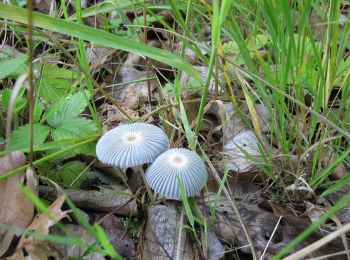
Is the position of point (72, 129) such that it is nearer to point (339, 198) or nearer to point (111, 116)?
point (111, 116)

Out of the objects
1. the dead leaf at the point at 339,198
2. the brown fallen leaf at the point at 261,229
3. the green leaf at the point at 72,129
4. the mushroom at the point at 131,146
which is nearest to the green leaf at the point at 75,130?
the green leaf at the point at 72,129

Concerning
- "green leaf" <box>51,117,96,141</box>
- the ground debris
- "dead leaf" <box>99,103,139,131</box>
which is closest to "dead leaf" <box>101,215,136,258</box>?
the ground debris

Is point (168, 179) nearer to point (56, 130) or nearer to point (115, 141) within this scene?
point (115, 141)

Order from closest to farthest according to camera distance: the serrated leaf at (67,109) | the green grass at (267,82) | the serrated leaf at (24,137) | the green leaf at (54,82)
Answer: the green grass at (267,82), the serrated leaf at (24,137), the serrated leaf at (67,109), the green leaf at (54,82)

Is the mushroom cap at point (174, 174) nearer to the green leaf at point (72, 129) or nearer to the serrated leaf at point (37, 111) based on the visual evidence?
the green leaf at point (72, 129)

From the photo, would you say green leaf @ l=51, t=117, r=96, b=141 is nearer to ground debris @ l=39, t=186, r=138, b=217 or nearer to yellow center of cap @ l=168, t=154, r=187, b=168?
ground debris @ l=39, t=186, r=138, b=217

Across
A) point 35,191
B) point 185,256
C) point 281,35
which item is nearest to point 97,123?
point 35,191
